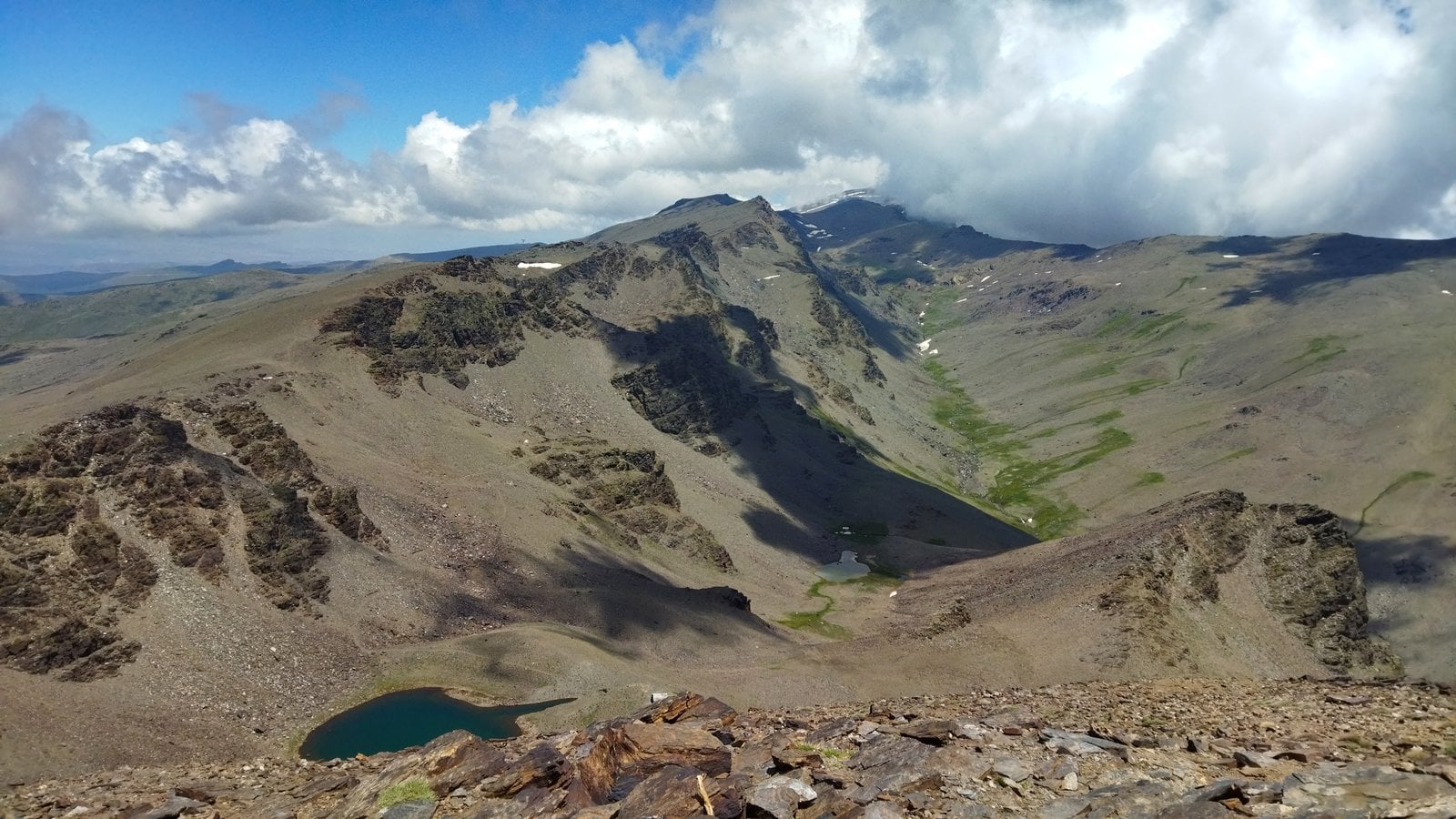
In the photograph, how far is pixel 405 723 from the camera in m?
72.1

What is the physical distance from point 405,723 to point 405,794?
169 ft

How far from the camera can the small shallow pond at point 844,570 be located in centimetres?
15475

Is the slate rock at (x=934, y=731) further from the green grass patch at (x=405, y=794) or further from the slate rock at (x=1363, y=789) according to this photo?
the green grass patch at (x=405, y=794)

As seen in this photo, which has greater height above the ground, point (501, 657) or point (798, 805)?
point (798, 805)

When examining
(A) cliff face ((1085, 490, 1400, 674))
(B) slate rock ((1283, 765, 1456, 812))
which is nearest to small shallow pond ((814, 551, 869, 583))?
(A) cliff face ((1085, 490, 1400, 674))

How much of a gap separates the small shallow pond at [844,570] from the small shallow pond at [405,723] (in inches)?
3405

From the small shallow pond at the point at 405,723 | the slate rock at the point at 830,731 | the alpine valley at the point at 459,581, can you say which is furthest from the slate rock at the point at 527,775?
the small shallow pond at the point at 405,723

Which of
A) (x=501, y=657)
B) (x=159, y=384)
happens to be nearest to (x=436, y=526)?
(x=501, y=657)

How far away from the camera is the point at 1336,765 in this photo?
23.9m

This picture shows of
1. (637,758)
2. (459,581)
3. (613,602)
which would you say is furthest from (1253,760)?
(459,581)

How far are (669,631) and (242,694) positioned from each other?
47.6 m

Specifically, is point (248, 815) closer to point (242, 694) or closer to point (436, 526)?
point (242, 694)

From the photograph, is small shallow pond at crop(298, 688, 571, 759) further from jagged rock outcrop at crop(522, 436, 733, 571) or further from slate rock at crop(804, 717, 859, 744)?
jagged rock outcrop at crop(522, 436, 733, 571)

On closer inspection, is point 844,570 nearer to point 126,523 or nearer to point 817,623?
point 817,623
